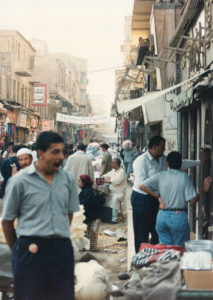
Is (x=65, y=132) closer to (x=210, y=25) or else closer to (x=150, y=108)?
(x=150, y=108)

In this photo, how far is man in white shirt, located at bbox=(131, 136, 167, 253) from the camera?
654cm

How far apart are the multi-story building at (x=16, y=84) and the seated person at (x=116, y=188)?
23732 mm

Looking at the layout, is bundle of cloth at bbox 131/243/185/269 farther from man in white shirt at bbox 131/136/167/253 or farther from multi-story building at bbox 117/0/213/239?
multi-story building at bbox 117/0/213/239

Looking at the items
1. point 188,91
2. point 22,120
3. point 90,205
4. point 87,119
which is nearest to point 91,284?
point 90,205

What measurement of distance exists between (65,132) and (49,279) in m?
70.2

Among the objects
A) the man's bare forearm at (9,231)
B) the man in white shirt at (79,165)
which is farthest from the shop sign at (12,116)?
the man's bare forearm at (9,231)

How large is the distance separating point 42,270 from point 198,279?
1.36 meters

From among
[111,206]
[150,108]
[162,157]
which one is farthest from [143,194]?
[150,108]

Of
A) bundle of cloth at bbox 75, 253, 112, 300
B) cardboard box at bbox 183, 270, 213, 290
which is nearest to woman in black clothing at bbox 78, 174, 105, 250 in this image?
bundle of cloth at bbox 75, 253, 112, 300

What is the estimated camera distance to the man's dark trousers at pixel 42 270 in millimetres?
3299

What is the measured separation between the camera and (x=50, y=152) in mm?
3443

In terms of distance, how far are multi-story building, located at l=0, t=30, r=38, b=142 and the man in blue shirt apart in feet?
103

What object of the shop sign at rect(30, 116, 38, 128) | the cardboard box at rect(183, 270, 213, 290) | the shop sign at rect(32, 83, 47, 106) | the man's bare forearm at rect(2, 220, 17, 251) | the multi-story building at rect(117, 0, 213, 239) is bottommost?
the cardboard box at rect(183, 270, 213, 290)

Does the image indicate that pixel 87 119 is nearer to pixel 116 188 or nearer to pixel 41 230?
pixel 116 188
